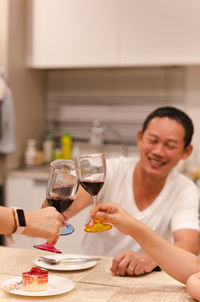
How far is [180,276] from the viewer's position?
139 centimetres

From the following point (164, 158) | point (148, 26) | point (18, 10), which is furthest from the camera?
point (18, 10)

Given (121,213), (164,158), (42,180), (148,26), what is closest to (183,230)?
(164,158)

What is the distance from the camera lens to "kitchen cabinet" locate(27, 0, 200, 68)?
305 cm

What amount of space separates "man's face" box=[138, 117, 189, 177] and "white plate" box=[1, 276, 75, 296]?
0.69 m

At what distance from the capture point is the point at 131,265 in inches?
58.9

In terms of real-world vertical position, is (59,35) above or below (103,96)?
above

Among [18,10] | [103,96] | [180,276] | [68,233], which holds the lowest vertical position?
[180,276]

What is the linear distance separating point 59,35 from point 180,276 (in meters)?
2.34

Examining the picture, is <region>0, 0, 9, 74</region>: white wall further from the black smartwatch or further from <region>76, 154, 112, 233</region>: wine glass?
the black smartwatch

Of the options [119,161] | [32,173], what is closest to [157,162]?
[119,161]

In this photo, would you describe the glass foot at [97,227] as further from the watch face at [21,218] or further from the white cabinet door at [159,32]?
the white cabinet door at [159,32]

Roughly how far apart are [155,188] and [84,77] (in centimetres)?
185

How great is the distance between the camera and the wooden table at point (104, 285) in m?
1.31

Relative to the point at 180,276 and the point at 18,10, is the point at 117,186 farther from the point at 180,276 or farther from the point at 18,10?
the point at 18,10
